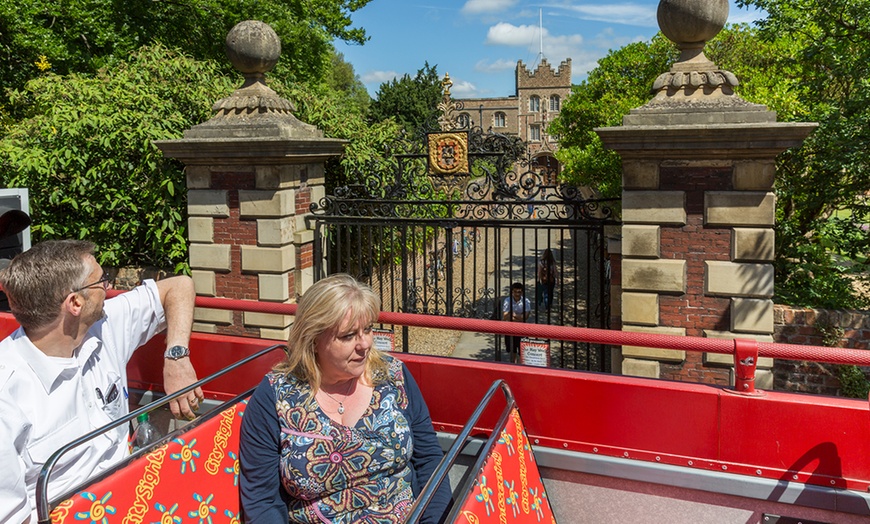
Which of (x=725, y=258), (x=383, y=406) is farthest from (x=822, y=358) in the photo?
(x=725, y=258)

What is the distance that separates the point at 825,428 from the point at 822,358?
12.0 inches

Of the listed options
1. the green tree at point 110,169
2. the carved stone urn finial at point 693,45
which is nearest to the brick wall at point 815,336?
the carved stone urn finial at point 693,45

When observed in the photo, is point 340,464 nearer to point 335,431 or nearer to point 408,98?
point 335,431

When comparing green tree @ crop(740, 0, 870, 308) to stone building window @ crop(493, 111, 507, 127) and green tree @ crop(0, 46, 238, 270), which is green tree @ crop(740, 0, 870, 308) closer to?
green tree @ crop(0, 46, 238, 270)

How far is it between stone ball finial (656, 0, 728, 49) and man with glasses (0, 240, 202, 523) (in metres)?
4.70

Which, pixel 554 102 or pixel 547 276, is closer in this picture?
pixel 547 276

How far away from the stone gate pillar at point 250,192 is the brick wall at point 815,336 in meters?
4.98

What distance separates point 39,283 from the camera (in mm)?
2543

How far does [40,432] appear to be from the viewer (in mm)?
2436

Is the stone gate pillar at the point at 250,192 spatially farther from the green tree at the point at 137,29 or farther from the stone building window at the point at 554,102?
the stone building window at the point at 554,102

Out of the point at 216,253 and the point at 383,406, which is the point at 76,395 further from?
the point at 216,253

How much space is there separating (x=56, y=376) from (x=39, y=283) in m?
0.37

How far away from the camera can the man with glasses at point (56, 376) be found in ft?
7.45

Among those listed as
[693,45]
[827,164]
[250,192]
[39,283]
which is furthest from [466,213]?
[39,283]
